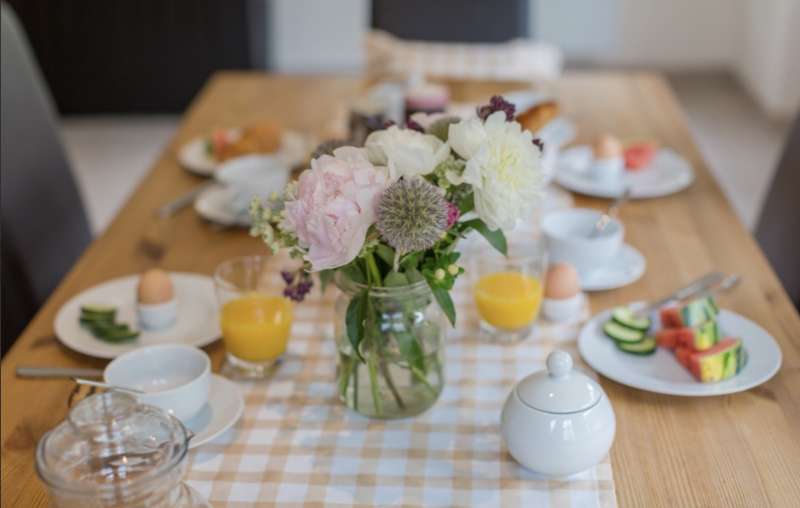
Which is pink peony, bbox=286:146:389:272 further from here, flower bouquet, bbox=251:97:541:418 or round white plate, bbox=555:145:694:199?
round white plate, bbox=555:145:694:199

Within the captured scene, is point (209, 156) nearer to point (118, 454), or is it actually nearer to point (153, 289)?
point (153, 289)

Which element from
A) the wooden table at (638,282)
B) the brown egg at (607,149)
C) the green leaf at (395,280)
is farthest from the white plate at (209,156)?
the green leaf at (395,280)

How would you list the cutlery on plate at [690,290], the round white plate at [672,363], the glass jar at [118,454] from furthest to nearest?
the cutlery on plate at [690,290] → the round white plate at [672,363] → the glass jar at [118,454]

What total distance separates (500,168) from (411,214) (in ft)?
0.39

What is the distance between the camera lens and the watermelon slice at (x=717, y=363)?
1.25 m

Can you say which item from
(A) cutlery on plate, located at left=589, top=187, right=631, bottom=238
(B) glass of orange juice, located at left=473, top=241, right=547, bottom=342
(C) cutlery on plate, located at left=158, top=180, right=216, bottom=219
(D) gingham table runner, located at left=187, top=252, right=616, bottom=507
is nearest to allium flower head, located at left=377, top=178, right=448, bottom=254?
(D) gingham table runner, located at left=187, top=252, right=616, bottom=507

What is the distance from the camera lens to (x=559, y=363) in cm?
106

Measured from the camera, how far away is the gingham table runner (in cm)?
108

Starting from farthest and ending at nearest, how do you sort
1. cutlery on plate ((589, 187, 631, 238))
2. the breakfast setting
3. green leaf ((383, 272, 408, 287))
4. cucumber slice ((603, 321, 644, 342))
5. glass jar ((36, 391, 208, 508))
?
cutlery on plate ((589, 187, 631, 238))
cucumber slice ((603, 321, 644, 342))
green leaf ((383, 272, 408, 287))
the breakfast setting
glass jar ((36, 391, 208, 508))

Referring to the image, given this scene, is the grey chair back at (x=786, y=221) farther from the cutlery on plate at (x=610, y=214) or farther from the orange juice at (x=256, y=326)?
the orange juice at (x=256, y=326)

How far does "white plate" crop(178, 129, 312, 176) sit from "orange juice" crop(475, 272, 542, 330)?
0.71 m

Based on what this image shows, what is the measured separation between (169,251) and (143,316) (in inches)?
10.6

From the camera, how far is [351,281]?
1.15 m

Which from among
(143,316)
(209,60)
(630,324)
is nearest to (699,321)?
(630,324)
